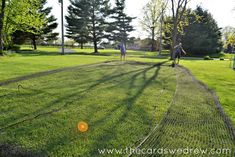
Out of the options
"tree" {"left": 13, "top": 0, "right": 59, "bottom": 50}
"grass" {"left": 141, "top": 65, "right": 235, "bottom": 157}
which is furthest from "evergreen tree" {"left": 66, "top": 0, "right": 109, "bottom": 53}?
"grass" {"left": 141, "top": 65, "right": 235, "bottom": 157}

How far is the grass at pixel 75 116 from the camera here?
298 centimetres

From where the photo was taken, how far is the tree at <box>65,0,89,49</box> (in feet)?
108

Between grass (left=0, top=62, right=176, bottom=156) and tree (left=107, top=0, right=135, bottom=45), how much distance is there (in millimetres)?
32421

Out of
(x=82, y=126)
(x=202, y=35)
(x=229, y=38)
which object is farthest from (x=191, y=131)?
(x=202, y=35)

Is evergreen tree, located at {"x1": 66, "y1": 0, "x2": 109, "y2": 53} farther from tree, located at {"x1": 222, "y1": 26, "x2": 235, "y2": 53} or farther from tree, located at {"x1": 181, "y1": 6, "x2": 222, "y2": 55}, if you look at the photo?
tree, located at {"x1": 222, "y1": 26, "x2": 235, "y2": 53}

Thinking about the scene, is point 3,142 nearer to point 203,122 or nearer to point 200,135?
point 200,135

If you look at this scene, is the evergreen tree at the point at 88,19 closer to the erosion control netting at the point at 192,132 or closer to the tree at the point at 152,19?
the tree at the point at 152,19

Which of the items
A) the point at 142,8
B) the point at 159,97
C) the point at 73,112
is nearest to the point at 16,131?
the point at 73,112

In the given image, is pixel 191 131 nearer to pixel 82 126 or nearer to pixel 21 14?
pixel 82 126

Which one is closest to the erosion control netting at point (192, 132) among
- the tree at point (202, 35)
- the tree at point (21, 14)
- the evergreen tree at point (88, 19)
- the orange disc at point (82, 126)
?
the orange disc at point (82, 126)

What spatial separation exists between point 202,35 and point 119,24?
16.5 meters

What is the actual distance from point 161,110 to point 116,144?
202 centimetres

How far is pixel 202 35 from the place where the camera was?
36.3m

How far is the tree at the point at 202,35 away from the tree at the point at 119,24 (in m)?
12.6
